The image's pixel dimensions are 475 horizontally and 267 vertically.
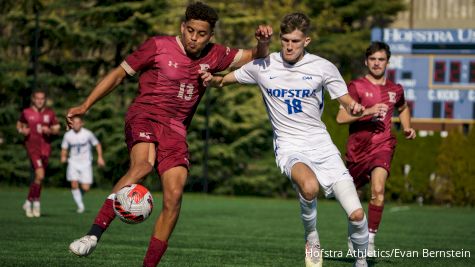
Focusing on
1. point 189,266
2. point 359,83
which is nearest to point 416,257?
point 359,83

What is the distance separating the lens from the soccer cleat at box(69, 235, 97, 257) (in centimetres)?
712

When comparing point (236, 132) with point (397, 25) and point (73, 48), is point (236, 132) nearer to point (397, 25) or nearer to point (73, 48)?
point (73, 48)

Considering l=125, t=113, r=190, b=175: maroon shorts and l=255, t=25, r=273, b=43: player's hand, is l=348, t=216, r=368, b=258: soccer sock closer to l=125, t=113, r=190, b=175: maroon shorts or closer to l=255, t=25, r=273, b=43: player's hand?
l=125, t=113, r=190, b=175: maroon shorts

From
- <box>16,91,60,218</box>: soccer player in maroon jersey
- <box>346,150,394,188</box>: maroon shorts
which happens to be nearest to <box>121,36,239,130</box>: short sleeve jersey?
<box>346,150,394,188</box>: maroon shorts

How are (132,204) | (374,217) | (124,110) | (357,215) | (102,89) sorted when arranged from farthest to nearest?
(124,110) → (374,217) → (357,215) → (102,89) → (132,204)

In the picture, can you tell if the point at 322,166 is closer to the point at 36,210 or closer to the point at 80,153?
the point at 36,210

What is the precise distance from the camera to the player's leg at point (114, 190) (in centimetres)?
717

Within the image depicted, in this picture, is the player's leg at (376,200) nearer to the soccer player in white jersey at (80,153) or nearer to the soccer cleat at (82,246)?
the soccer cleat at (82,246)

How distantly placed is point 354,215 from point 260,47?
1.65 meters

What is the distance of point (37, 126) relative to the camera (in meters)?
17.0

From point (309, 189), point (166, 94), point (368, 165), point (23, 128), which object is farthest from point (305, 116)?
point (23, 128)

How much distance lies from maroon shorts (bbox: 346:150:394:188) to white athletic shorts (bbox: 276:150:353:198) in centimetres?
261

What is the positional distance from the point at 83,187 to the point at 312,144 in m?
10.8

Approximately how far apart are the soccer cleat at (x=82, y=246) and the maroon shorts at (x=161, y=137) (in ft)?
2.76
